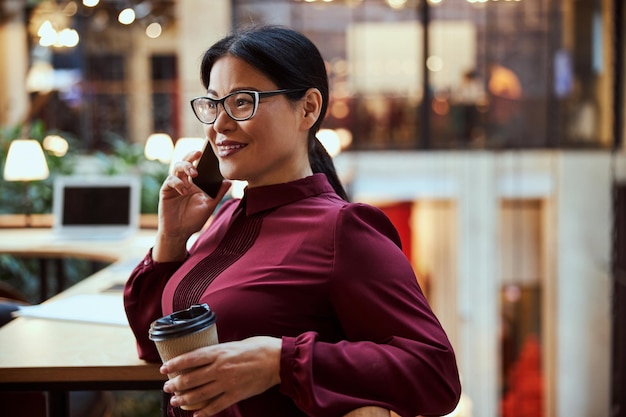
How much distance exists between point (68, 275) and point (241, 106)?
542 centimetres

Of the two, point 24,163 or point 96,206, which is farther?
point 24,163

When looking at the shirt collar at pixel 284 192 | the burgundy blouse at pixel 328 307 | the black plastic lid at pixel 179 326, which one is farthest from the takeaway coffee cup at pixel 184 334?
the shirt collar at pixel 284 192

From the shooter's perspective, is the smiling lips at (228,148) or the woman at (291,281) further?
the smiling lips at (228,148)

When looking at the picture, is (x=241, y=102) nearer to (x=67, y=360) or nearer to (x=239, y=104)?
(x=239, y=104)

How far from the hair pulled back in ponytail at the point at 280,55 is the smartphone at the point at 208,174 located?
0.27 m

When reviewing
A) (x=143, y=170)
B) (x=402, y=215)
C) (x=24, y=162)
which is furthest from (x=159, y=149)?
(x=402, y=215)

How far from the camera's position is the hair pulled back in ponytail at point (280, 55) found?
150 cm

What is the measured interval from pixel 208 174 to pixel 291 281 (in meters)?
0.52

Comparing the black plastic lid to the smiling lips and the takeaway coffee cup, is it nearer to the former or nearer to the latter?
the takeaway coffee cup

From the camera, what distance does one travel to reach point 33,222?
5250 mm

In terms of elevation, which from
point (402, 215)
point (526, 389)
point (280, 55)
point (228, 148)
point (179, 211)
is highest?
point (280, 55)

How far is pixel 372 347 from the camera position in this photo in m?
1.35

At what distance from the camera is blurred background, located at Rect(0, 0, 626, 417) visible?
11078 millimetres

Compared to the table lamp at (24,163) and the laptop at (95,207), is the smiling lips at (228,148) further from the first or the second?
the table lamp at (24,163)
